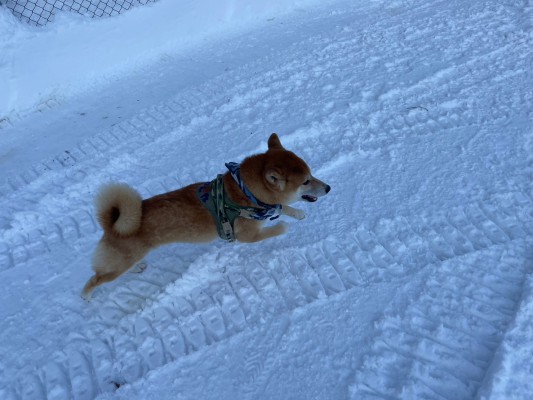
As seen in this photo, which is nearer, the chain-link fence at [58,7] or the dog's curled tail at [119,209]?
the dog's curled tail at [119,209]

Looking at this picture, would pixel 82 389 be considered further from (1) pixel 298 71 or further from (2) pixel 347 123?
(1) pixel 298 71

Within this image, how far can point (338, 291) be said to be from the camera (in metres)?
2.77

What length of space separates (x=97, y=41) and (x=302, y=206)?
426 centimetres

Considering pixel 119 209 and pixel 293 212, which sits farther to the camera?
pixel 293 212

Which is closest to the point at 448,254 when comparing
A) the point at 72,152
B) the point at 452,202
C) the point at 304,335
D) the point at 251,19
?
the point at 452,202

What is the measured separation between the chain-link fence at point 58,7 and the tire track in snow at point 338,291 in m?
5.10

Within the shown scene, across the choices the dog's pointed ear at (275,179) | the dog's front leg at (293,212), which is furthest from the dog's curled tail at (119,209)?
the dog's front leg at (293,212)

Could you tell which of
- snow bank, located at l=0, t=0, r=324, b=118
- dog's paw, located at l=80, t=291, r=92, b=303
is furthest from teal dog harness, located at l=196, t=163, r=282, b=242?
snow bank, located at l=0, t=0, r=324, b=118

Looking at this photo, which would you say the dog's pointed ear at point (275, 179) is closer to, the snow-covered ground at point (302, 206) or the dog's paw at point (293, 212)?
the dog's paw at point (293, 212)

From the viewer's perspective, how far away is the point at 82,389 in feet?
8.23

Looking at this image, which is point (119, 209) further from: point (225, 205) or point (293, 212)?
point (293, 212)

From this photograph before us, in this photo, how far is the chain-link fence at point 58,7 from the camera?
20.3 ft

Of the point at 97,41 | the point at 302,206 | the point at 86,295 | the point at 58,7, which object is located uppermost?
the point at 58,7

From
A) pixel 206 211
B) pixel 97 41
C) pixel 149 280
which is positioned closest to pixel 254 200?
pixel 206 211
